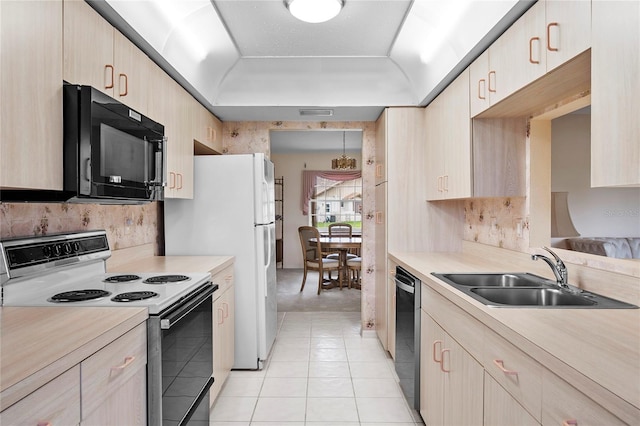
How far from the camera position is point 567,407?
87 centimetres

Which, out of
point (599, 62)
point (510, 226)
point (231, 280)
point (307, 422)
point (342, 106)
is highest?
point (342, 106)

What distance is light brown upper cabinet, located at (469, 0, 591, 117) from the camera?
1.31 metres

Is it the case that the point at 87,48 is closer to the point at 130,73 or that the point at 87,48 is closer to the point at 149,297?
the point at 130,73

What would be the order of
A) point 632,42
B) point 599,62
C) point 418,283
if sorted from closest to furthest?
1. point 632,42
2. point 599,62
3. point 418,283

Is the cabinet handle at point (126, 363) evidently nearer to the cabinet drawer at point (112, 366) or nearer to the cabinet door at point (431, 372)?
the cabinet drawer at point (112, 366)

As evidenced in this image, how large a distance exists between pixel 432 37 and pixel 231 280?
215cm

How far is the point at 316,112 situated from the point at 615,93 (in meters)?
2.45

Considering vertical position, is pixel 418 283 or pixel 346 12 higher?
pixel 346 12

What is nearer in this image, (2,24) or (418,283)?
(2,24)

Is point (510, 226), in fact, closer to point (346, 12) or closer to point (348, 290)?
point (346, 12)

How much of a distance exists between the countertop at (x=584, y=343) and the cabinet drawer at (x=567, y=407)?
0.03 meters

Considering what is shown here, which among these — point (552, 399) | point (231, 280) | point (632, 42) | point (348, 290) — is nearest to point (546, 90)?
point (632, 42)

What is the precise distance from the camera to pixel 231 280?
2770 mm

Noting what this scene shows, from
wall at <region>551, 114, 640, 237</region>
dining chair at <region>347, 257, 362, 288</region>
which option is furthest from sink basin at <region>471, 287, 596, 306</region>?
dining chair at <region>347, 257, 362, 288</region>
